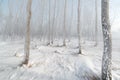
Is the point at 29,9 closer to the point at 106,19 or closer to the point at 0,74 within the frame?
the point at 0,74

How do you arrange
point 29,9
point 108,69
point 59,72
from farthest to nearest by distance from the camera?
point 29,9 → point 59,72 → point 108,69

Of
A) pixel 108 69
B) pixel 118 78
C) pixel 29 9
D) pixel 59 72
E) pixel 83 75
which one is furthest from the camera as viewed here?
pixel 29 9

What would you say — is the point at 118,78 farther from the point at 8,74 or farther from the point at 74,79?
the point at 8,74

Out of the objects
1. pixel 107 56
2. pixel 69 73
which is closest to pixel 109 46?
pixel 107 56

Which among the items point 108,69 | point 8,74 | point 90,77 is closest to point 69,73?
point 90,77

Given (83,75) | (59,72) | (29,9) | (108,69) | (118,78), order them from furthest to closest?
(29,9)
(59,72)
(83,75)
(118,78)
(108,69)

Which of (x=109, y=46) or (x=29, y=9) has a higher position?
(x=29, y=9)

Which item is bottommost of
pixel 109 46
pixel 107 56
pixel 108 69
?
pixel 108 69

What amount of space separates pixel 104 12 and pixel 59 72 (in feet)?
11.2

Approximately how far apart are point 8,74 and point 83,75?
3410 mm

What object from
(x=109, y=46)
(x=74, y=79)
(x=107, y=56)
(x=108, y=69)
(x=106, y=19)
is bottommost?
(x=74, y=79)

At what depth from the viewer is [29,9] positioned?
24.2 ft

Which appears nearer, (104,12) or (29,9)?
(104,12)

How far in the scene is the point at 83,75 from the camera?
19.0 feet
